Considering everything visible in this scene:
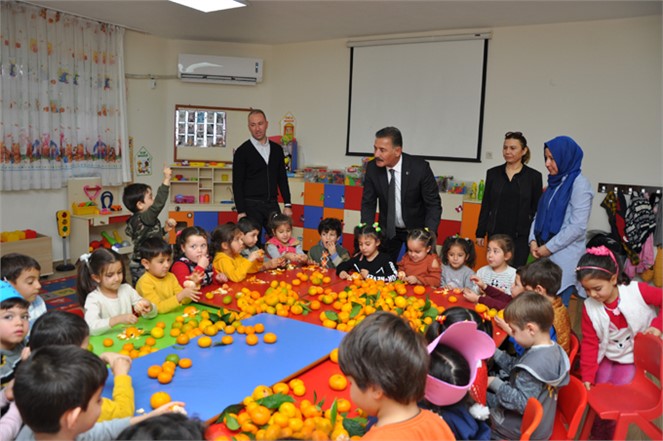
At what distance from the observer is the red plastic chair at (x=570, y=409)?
211cm

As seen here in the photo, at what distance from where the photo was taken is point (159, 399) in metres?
1.81

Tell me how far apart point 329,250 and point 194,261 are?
133cm

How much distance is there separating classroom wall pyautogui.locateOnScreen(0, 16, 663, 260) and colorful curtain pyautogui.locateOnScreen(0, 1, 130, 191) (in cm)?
29

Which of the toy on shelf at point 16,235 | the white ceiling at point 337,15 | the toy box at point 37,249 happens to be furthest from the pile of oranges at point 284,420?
the toy on shelf at point 16,235

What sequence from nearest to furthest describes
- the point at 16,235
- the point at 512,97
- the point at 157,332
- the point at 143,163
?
the point at 157,332, the point at 16,235, the point at 512,97, the point at 143,163

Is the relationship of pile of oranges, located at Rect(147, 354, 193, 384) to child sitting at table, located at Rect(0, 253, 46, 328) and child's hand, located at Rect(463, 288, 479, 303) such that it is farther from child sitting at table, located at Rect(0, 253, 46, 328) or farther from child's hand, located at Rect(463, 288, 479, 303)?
child's hand, located at Rect(463, 288, 479, 303)

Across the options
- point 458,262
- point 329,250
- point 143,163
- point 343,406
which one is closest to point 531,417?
point 343,406

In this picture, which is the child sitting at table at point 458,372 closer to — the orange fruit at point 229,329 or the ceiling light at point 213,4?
the orange fruit at point 229,329

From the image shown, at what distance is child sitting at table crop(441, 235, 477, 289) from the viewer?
12.7 feet

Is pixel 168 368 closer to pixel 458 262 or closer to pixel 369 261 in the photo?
pixel 369 261

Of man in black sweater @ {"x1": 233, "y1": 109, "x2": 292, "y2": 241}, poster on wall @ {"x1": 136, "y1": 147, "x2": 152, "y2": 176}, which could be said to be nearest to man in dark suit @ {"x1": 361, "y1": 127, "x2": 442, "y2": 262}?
man in black sweater @ {"x1": 233, "y1": 109, "x2": 292, "y2": 241}

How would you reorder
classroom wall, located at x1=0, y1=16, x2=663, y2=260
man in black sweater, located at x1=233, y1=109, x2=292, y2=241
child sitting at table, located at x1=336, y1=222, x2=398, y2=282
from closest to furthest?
child sitting at table, located at x1=336, y1=222, x2=398, y2=282, man in black sweater, located at x1=233, y1=109, x2=292, y2=241, classroom wall, located at x1=0, y1=16, x2=663, y2=260

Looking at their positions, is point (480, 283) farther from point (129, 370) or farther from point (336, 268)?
point (129, 370)

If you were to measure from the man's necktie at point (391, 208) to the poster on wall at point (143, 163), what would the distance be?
4.85 m
